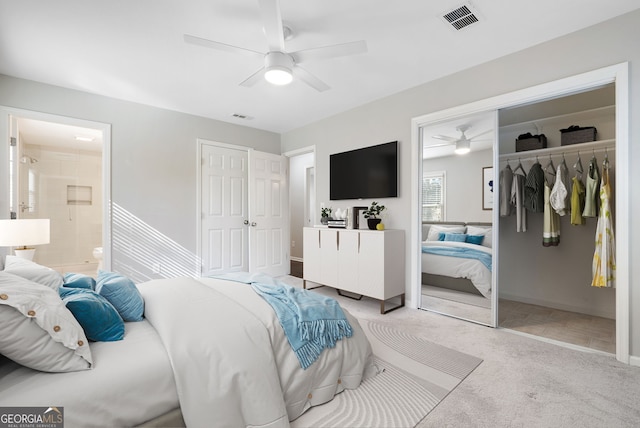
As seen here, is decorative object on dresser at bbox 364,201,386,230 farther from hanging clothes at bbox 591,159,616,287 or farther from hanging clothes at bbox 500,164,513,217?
hanging clothes at bbox 591,159,616,287

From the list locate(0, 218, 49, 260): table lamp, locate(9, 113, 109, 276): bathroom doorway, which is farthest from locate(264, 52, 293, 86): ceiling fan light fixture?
locate(9, 113, 109, 276): bathroom doorway

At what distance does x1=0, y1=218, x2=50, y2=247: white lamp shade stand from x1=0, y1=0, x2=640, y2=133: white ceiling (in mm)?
1541

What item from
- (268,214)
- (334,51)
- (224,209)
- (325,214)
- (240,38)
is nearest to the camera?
(334,51)

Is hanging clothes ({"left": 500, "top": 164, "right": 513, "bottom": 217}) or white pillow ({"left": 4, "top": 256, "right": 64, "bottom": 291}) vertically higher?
hanging clothes ({"left": 500, "top": 164, "right": 513, "bottom": 217})

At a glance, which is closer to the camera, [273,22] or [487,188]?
[273,22]

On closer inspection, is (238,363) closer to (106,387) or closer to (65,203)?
(106,387)

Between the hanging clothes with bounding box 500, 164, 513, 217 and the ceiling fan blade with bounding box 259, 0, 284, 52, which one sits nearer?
the ceiling fan blade with bounding box 259, 0, 284, 52

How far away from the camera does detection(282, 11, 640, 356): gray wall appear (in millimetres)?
2148

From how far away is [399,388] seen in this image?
1829 mm

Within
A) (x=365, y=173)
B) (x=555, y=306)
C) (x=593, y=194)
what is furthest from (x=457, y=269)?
(x=365, y=173)

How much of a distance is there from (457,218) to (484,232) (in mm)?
322

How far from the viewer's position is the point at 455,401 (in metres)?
1.72

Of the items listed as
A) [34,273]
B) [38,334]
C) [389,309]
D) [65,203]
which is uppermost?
[65,203]

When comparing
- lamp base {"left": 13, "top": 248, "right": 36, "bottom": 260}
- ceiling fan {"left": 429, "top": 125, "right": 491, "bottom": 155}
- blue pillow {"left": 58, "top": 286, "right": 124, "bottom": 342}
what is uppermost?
ceiling fan {"left": 429, "top": 125, "right": 491, "bottom": 155}
